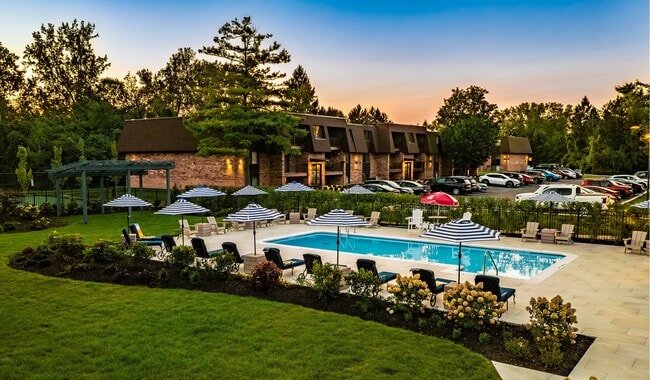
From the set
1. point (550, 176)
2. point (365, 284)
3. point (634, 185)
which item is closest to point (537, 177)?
point (550, 176)

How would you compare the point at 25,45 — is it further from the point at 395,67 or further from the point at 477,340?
the point at 477,340

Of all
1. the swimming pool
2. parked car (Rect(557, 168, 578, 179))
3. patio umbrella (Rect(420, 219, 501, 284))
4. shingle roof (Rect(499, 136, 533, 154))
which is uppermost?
shingle roof (Rect(499, 136, 533, 154))

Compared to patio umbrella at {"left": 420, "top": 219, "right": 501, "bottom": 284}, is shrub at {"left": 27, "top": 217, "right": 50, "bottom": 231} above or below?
below

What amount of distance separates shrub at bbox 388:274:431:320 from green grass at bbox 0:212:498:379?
0.78m

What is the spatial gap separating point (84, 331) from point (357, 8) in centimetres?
2286

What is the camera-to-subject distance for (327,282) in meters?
11.0

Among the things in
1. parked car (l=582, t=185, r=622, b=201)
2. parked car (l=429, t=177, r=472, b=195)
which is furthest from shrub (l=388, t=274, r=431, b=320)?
parked car (l=429, t=177, r=472, b=195)

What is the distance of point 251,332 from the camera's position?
9180 millimetres

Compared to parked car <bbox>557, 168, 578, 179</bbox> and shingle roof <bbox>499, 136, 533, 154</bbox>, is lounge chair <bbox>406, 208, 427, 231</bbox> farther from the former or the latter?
shingle roof <bbox>499, 136, 533, 154</bbox>

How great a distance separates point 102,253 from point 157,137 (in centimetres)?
3062

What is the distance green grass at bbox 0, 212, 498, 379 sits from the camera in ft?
24.8

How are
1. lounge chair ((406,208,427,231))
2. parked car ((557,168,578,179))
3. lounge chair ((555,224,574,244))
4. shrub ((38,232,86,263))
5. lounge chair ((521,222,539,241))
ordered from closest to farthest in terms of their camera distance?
shrub ((38,232,86,263)) < lounge chair ((555,224,574,244)) < lounge chair ((521,222,539,241)) < lounge chair ((406,208,427,231)) < parked car ((557,168,578,179))

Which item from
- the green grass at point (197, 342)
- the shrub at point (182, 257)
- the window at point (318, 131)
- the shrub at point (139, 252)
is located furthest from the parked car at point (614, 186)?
the shrub at point (139, 252)

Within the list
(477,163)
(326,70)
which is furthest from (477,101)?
(326,70)
